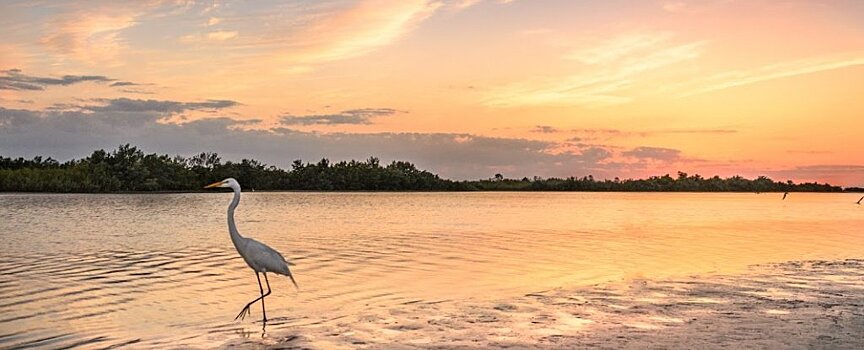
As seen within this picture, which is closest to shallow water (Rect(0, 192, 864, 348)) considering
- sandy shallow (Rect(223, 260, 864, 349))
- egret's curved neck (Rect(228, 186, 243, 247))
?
sandy shallow (Rect(223, 260, 864, 349))

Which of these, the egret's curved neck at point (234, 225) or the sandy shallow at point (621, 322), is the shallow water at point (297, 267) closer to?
the sandy shallow at point (621, 322)

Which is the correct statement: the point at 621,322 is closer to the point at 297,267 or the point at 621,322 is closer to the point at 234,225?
the point at 234,225

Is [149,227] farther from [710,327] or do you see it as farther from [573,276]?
[710,327]

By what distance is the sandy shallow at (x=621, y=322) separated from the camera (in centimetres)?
1016

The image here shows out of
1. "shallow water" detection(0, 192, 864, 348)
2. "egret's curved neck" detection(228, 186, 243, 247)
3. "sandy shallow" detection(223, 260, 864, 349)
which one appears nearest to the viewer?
"sandy shallow" detection(223, 260, 864, 349)

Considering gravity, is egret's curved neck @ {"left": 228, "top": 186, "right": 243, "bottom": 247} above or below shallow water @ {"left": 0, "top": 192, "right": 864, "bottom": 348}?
above

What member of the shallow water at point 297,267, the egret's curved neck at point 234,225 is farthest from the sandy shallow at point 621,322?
the egret's curved neck at point 234,225

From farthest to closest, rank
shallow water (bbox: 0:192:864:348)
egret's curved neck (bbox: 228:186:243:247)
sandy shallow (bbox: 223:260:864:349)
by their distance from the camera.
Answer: egret's curved neck (bbox: 228:186:243:247) → shallow water (bbox: 0:192:864:348) → sandy shallow (bbox: 223:260:864:349)

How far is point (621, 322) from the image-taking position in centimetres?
1164

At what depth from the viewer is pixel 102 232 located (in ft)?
110

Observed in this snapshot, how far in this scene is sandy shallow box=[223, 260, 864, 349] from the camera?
33.3 ft

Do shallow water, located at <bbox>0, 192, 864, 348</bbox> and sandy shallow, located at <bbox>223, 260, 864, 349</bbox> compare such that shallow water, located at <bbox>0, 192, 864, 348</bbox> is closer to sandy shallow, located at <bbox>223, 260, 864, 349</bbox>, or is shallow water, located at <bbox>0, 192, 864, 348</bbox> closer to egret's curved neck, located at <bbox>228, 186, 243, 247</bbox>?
sandy shallow, located at <bbox>223, 260, 864, 349</bbox>

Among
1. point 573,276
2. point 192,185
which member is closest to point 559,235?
point 573,276

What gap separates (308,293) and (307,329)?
162 inches
